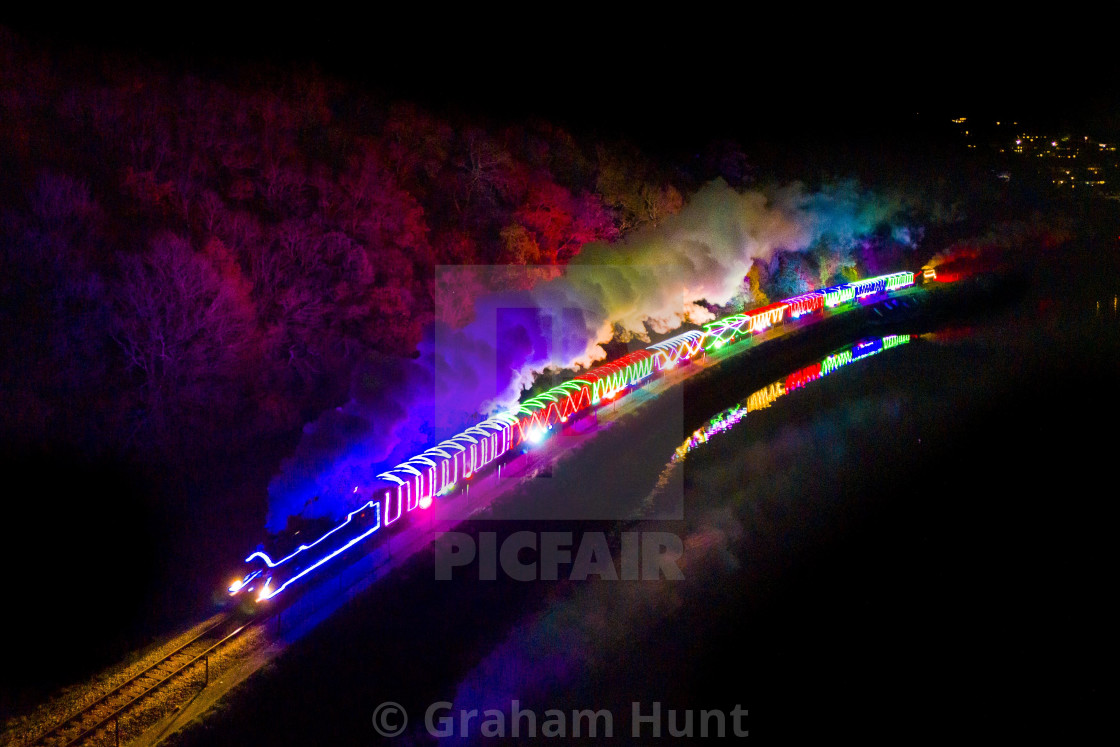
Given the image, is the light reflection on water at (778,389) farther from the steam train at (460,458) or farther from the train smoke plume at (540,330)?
the train smoke plume at (540,330)

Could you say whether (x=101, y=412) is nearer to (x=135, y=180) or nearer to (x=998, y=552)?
(x=135, y=180)

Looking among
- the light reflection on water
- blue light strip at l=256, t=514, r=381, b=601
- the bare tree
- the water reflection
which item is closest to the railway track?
blue light strip at l=256, t=514, r=381, b=601

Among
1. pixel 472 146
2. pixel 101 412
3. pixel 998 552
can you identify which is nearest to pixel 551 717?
pixel 998 552

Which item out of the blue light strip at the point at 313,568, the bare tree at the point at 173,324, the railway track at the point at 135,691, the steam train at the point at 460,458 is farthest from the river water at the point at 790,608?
the bare tree at the point at 173,324

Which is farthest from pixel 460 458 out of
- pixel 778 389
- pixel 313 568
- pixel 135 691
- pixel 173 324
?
pixel 778 389

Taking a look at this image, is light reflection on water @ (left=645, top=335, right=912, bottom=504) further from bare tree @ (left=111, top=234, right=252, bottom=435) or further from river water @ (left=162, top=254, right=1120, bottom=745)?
bare tree @ (left=111, top=234, right=252, bottom=435)

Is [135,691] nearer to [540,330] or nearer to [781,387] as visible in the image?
[540,330]

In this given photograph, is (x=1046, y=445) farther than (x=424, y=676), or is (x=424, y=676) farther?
Result: (x=1046, y=445)

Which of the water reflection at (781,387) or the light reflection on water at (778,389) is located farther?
the water reflection at (781,387)
